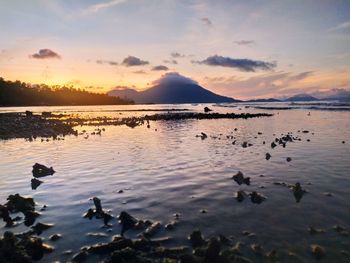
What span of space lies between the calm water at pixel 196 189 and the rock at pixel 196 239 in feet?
0.87

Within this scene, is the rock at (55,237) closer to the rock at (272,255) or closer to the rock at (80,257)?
the rock at (80,257)

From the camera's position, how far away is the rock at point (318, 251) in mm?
9469

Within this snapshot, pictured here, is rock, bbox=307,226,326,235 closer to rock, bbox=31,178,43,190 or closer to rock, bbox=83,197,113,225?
rock, bbox=83,197,113,225

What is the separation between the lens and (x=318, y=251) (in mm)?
9734

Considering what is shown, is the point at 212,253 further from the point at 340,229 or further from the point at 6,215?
the point at 6,215

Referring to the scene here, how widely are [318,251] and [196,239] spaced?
3.61m

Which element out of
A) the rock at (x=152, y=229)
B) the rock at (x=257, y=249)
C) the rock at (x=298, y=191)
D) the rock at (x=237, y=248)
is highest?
the rock at (x=298, y=191)

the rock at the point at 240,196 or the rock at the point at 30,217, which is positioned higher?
the rock at the point at 240,196

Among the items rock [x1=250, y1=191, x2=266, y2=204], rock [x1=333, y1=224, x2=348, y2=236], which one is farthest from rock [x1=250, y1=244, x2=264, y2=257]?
rock [x1=250, y1=191, x2=266, y2=204]

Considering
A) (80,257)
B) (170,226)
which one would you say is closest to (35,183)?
(170,226)

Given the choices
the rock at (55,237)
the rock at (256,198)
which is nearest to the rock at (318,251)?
the rock at (256,198)

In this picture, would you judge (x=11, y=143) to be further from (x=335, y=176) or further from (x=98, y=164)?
(x=335, y=176)

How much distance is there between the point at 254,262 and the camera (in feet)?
30.3

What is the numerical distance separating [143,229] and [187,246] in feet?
7.08
